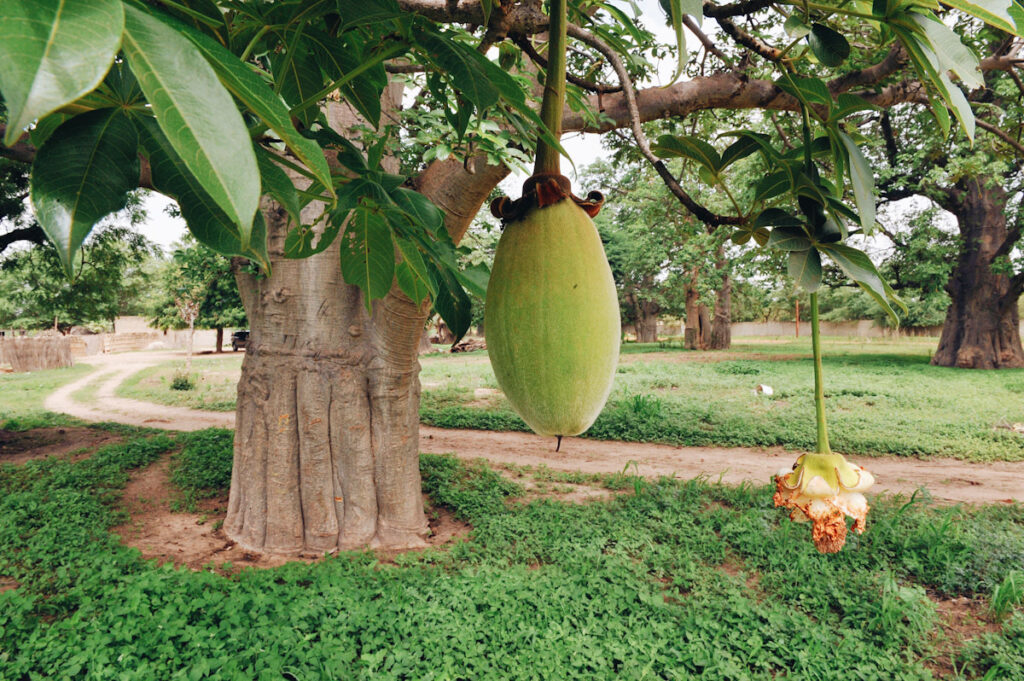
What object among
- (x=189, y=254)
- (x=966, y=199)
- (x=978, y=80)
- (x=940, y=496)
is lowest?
(x=940, y=496)

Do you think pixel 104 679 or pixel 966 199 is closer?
pixel 104 679

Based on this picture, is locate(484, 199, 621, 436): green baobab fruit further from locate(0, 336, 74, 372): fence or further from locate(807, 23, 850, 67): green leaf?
locate(0, 336, 74, 372): fence

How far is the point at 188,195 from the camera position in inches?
18.2

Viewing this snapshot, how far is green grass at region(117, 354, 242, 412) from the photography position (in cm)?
912

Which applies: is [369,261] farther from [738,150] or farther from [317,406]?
[317,406]

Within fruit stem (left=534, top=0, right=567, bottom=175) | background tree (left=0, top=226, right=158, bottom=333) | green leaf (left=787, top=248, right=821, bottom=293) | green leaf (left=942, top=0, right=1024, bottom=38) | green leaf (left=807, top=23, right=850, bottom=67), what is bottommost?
green leaf (left=787, top=248, right=821, bottom=293)

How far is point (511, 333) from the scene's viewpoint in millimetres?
546

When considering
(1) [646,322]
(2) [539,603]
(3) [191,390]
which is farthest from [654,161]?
(1) [646,322]

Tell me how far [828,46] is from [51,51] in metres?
0.76

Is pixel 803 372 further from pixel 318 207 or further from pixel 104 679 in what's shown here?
pixel 104 679

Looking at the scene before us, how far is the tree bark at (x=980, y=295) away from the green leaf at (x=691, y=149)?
39.7ft

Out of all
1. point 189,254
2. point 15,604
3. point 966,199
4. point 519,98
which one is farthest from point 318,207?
point 966,199

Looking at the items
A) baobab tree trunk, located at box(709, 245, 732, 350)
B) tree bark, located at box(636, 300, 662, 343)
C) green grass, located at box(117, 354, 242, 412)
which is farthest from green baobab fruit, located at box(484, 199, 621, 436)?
tree bark, located at box(636, 300, 662, 343)

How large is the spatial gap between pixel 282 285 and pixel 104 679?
6.43 ft
